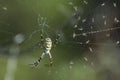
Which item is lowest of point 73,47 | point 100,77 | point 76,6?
point 100,77

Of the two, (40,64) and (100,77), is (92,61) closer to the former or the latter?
(100,77)

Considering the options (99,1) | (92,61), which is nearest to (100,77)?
(92,61)

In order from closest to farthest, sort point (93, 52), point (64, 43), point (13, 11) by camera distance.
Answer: point (13, 11)
point (64, 43)
point (93, 52)

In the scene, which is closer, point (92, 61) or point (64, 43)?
point (64, 43)

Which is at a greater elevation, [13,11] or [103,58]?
[13,11]

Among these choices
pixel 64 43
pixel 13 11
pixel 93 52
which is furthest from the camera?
pixel 93 52

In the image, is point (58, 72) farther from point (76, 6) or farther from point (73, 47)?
point (76, 6)

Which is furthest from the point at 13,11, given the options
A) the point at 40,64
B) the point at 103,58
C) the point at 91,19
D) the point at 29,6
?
the point at 103,58
